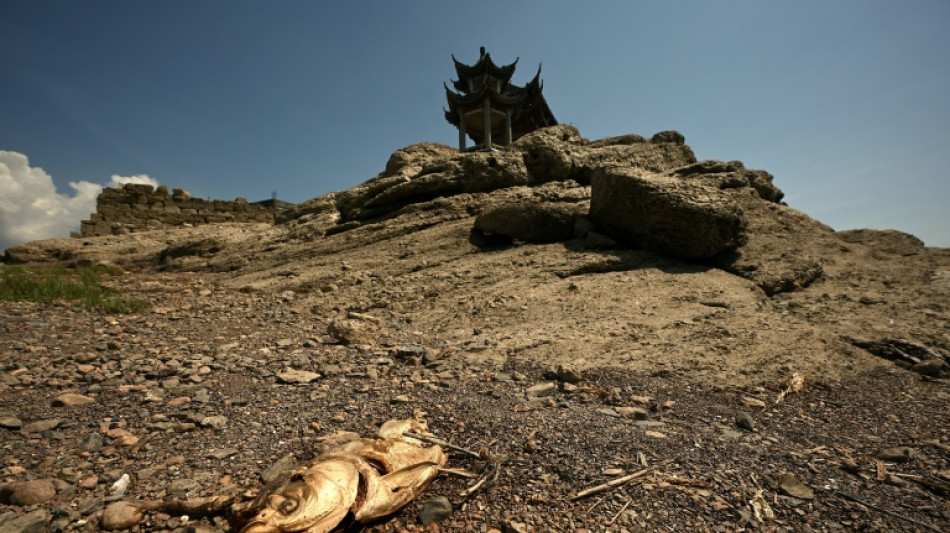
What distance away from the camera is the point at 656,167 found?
1287 cm

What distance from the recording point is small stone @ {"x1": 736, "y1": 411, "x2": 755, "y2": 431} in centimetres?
333

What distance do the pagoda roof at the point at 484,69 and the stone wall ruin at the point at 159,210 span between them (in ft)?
56.8

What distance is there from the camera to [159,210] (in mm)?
18359

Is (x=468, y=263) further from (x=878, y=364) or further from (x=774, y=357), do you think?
(x=878, y=364)

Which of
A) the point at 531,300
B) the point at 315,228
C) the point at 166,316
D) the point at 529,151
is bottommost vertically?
the point at 531,300

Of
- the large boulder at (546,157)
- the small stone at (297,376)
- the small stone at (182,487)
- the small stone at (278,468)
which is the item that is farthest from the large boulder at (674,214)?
the small stone at (182,487)

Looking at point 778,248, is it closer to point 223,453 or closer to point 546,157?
point 546,157

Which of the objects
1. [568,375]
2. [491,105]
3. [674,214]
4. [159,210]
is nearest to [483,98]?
[491,105]

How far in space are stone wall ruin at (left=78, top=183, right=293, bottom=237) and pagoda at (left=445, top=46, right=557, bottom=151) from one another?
13.0 metres

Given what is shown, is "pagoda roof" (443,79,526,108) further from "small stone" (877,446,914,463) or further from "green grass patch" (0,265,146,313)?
"small stone" (877,446,914,463)

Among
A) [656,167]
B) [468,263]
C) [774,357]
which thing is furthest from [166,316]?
[656,167]

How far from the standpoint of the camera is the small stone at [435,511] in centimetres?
211

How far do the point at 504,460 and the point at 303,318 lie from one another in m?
5.08

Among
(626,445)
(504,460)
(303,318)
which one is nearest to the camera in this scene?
(504,460)
